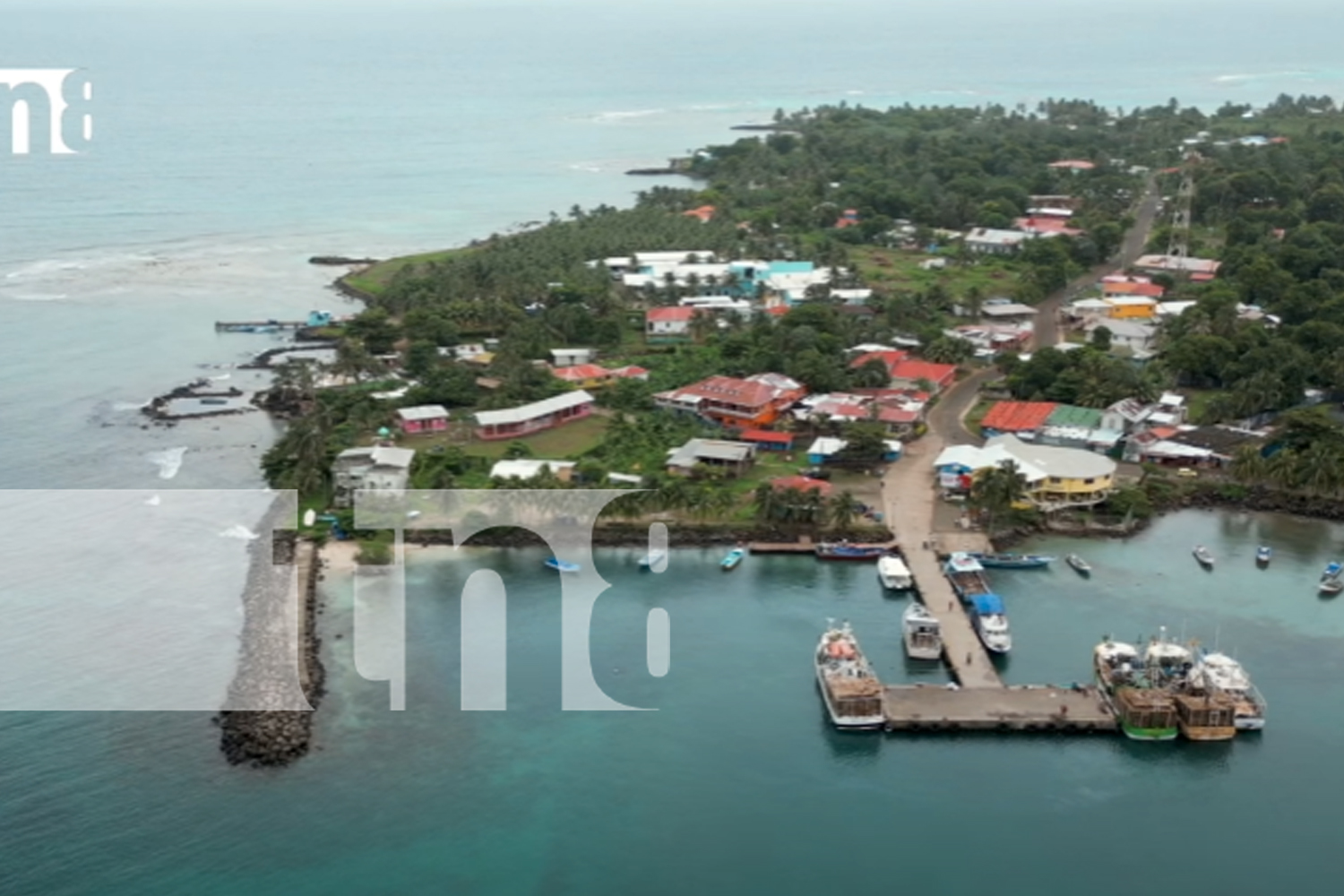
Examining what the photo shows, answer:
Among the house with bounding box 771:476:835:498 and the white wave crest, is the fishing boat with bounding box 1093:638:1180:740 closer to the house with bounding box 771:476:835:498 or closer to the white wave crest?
the house with bounding box 771:476:835:498

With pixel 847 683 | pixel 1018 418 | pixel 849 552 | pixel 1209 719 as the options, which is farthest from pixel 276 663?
pixel 1018 418

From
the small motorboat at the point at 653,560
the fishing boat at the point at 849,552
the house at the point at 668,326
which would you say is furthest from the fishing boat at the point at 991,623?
the house at the point at 668,326

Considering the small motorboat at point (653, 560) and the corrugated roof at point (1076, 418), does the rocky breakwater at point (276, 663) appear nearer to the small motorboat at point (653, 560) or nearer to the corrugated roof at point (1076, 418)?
the small motorboat at point (653, 560)

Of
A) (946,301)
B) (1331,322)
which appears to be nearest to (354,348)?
(946,301)

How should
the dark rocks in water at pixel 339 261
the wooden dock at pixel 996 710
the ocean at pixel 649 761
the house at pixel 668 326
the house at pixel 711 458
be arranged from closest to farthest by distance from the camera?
the ocean at pixel 649 761
the wooden dock at pixel 996 710
the house at pixel 711 458
the house at pixel 668 326
the dark rocks in water at pixel 339 261

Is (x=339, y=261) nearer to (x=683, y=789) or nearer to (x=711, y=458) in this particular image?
(x=711, y=458)
